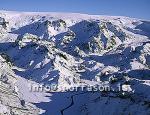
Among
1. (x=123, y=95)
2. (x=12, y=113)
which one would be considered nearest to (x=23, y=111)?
(x=12, y=113)

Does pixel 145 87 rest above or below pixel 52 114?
above

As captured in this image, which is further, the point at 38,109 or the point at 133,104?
the point at 38,109

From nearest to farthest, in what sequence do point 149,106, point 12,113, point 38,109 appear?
point 149,106
point 12,113
point 38,109

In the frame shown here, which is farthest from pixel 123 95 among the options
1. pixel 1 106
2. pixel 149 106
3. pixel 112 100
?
pixel 1 106

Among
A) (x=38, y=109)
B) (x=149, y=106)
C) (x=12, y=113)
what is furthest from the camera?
(x=38, y=109)

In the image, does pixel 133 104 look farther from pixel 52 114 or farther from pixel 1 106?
pixel 1 106

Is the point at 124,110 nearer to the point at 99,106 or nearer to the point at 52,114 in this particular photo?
the point at 99,106

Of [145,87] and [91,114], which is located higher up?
[145,87]

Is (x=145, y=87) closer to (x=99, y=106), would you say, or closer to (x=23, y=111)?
(x=99, y=106)

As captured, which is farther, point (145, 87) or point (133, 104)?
point (145, 87)
